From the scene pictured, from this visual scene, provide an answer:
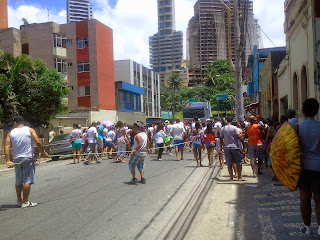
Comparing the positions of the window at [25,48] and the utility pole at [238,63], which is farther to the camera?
the window at [25,48]

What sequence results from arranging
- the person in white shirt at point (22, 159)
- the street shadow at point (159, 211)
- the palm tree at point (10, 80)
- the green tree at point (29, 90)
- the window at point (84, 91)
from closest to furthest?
the street shadow at point (159, 211) → the person in white shirt at point (22, 159) → the palm tree at point (10, 80) → the green tree at point (29, 90) → the window at point (84, 91)

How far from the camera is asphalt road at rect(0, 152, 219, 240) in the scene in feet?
18.0

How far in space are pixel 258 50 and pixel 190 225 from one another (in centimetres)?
3514

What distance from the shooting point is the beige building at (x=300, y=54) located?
10.9m

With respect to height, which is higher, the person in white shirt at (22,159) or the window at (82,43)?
the window at (82,43)

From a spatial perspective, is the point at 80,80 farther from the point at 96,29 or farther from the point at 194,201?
the point at 194,201

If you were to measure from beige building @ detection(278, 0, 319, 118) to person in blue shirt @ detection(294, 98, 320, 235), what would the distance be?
545cm

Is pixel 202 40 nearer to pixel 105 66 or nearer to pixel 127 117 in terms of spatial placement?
pixel 127 117

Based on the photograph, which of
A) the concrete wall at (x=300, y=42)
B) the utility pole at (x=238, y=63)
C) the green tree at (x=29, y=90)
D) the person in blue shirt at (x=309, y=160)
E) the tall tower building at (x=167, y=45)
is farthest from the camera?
the tall tower building at (x=167, y=45)

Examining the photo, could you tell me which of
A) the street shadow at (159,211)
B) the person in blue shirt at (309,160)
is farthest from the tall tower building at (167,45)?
the person in blue shirt at (309,160)

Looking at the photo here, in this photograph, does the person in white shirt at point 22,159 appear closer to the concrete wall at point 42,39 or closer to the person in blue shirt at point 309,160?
the person in blue shirt at point 309,160

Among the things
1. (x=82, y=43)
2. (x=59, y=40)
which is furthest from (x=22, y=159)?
(x=59, y=40)

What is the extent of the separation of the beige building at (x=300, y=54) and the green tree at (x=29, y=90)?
48.4 ft

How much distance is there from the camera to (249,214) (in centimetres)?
648
